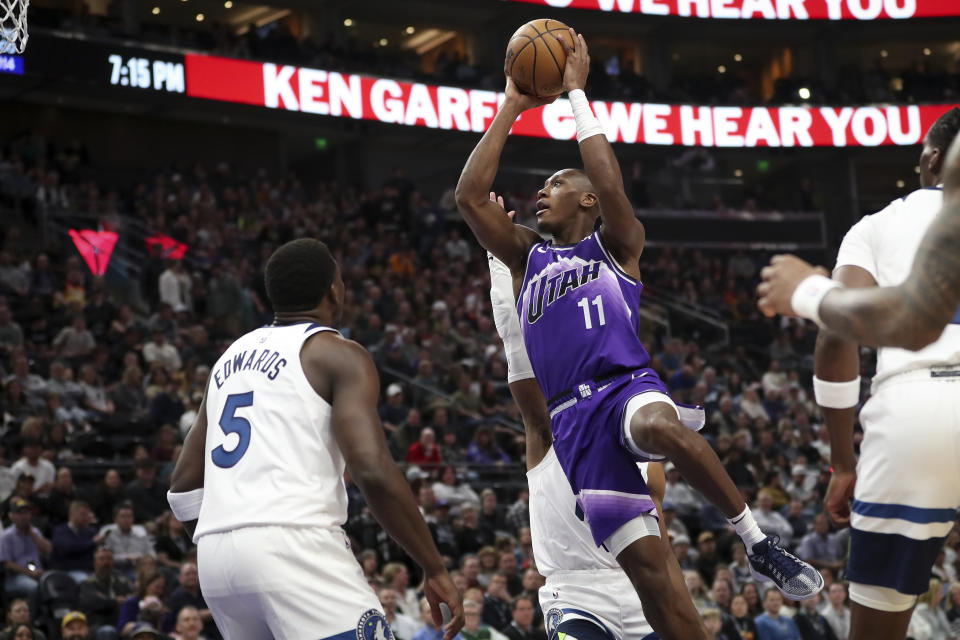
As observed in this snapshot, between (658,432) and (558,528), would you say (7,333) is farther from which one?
(658,432)

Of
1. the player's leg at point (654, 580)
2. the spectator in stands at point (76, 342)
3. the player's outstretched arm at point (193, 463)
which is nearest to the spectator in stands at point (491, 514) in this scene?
the spectator in stands at point (76, 342)

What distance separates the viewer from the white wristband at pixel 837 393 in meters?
4.71

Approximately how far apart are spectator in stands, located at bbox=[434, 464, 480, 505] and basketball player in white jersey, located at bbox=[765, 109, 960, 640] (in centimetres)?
1009

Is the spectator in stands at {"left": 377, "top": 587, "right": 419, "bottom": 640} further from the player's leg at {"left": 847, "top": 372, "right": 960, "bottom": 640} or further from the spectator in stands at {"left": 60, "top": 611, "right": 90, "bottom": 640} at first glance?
the player's leg at {"left": 847, "top": 372, "right": 960, "bottom": 640}

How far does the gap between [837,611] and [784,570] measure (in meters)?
9.96

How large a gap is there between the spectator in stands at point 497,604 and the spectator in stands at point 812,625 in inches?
138

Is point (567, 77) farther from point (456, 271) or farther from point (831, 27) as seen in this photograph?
point (831, 27)

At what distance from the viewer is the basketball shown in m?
6.02

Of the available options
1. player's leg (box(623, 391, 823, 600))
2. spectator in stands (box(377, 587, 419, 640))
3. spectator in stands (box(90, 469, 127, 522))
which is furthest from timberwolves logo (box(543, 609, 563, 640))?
spectator in stands (box(90, 469, 127, 522))

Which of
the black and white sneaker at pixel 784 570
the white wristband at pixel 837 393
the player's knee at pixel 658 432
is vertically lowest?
the black and white sneaker at pixel 784 570

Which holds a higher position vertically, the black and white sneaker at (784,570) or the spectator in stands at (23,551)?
the black and white sneaker at (784,570)

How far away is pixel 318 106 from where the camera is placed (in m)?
25.6

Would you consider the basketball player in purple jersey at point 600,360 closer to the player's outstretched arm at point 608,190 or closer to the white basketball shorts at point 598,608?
the player's outstretched arm at point 608,190

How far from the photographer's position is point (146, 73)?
913 inches
